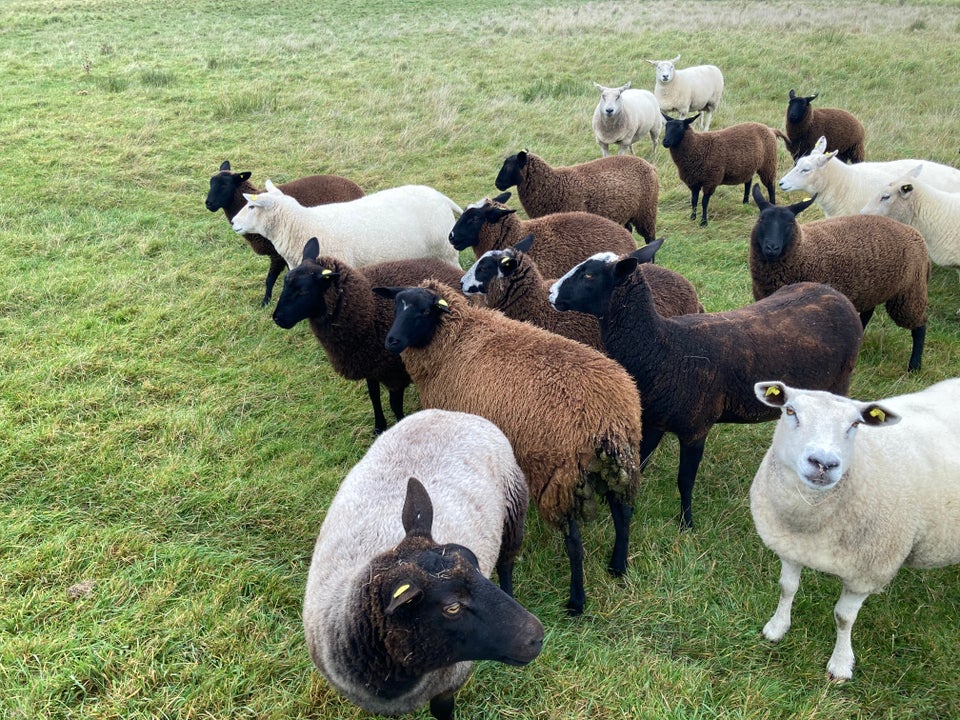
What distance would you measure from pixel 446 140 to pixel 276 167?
121 inches

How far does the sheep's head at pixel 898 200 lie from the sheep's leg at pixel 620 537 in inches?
191

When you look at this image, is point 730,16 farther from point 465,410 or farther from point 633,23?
point 465,410

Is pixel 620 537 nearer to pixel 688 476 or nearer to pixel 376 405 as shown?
pixel 688 476

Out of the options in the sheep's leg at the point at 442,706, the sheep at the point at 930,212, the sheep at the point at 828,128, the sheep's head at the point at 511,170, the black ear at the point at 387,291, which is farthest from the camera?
the sheep at the point at 828,128

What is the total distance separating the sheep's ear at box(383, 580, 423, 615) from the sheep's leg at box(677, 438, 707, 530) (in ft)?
7.82

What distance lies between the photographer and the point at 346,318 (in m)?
4.75

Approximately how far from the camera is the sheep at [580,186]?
23.6 feet

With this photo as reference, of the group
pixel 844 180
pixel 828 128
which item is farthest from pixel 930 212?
pixel 828 128

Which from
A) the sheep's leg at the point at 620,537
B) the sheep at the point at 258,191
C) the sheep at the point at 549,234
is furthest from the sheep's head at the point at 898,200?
the sheep at the point at 258,191

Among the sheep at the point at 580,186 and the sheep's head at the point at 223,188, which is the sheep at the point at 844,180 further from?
the sheep's head at the point at 223,188

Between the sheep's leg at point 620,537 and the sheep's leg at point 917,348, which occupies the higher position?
the sheep's leg at point 620,537

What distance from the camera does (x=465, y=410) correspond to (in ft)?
12.3

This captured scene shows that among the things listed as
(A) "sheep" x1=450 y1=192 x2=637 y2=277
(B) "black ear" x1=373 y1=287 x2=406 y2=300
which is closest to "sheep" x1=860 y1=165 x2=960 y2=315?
(A) "sheep" x1=450 y1=192 x2=637 y2=277

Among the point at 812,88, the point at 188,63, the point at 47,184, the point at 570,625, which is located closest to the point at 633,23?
the point at 812,88
